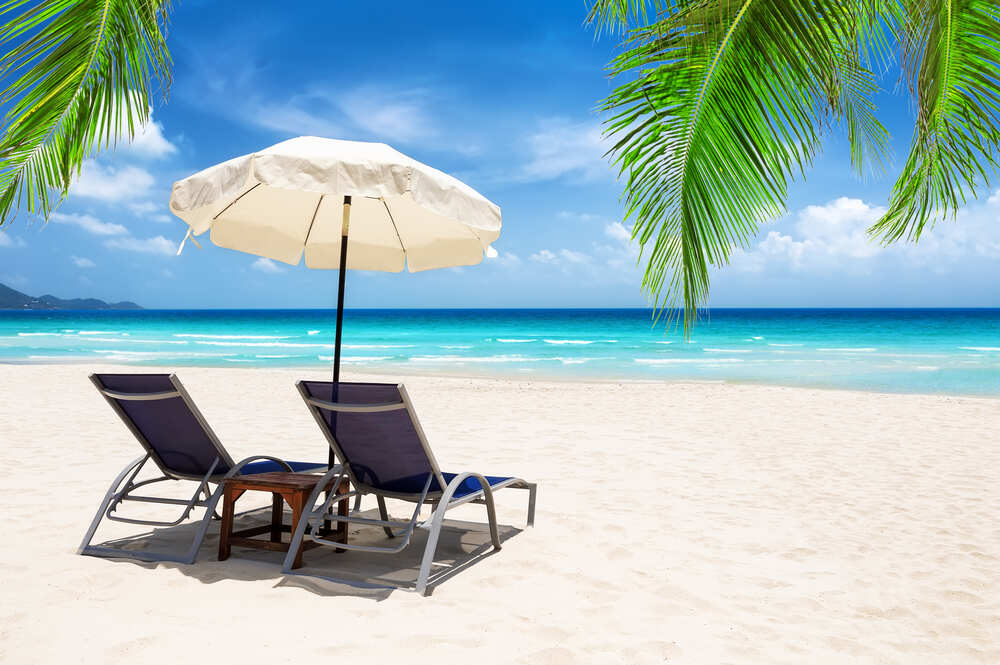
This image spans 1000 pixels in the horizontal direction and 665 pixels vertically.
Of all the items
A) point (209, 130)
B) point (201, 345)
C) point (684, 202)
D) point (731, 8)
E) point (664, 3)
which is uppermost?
point (209, 130)

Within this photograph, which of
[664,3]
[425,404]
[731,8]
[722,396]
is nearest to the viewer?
[731,8]

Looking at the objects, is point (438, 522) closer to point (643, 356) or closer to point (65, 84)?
point (65, 84)

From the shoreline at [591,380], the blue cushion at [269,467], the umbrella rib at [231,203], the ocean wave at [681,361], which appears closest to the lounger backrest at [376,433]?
the blue cushion at [269,467]

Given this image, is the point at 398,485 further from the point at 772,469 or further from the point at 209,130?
the point at 209,130

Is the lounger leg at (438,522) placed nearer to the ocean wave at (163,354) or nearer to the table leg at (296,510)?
the table leg at (296,510)

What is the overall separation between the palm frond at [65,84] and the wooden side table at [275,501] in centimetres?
182

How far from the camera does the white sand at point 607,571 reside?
2629 millimetres

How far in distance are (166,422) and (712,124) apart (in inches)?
116

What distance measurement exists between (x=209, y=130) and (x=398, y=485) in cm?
4878

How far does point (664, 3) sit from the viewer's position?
4039 mm

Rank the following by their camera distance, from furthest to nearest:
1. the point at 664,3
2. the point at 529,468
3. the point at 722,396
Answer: the point at 722,396 → the point at 529,468 → the point at 664,3

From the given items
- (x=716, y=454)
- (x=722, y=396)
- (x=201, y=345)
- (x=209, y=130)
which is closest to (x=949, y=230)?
(x=716, y=454)

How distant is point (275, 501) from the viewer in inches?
149

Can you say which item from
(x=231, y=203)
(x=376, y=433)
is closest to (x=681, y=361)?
(x=231, y=203)
